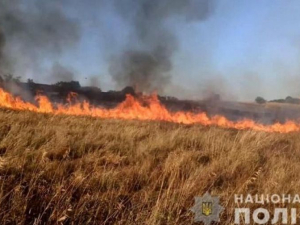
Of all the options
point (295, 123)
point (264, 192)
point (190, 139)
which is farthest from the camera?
point (295, 123)

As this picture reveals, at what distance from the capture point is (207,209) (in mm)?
3535

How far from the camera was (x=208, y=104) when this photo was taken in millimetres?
26516

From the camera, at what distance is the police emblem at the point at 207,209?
11.1 feet

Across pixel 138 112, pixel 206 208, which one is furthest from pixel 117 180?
pixel 138 112

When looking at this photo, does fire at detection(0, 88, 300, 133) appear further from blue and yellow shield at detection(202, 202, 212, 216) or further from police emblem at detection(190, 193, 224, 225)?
blue and yellow shield at detection(202, 202, 212, 216)

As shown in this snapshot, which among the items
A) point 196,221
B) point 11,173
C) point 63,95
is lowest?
point 196,221

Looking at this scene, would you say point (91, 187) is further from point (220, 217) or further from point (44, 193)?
point (220, 217)

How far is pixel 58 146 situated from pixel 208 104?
21761 millimetres

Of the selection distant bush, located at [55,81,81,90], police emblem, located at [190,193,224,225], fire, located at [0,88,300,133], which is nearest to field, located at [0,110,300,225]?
police emblem, located at [190,193,224,225]

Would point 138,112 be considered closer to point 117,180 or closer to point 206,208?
point 117,180

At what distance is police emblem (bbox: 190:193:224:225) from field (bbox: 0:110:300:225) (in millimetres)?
82

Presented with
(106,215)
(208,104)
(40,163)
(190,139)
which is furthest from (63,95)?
(106,215)

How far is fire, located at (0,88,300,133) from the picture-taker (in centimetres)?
1673

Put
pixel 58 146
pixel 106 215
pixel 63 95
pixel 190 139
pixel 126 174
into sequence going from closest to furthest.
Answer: pixel 106 215 → pixel 126 174 → pixel 58 146 → pixel 190 139 → pixel 63 95
